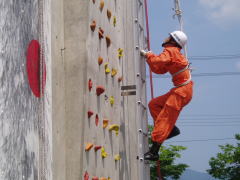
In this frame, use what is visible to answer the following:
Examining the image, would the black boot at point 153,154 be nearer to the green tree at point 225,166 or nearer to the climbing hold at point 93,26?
the climbing hold at point 93,26

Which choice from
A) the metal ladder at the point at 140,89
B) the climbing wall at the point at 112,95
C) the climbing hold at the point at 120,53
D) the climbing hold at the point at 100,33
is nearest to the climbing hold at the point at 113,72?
the climbing wall at the point at 112,95

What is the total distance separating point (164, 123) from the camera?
6430 mm

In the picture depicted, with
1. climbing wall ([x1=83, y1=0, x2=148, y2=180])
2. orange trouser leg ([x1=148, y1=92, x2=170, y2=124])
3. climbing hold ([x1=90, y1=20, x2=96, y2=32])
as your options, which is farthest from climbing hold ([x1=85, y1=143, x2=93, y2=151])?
orange trouser leg ([x1=148, y1=92, x2=170, y2=124])

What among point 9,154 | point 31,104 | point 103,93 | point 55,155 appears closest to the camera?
point 9,154

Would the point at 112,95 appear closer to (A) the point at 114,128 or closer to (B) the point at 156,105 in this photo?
(A) the point at 114,128

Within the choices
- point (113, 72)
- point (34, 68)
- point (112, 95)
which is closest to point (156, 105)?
point (112, 95)

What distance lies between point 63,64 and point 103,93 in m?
0.88

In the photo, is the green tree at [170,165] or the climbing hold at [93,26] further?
the green tree at [170,165]

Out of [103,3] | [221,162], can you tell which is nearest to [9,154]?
[103,3]

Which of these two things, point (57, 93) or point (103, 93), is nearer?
point (57, 93)

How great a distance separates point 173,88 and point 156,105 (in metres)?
0.36

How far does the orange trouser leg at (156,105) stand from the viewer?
670 cm

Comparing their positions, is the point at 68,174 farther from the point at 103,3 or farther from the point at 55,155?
the point at 103,3

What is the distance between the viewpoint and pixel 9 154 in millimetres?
3479
